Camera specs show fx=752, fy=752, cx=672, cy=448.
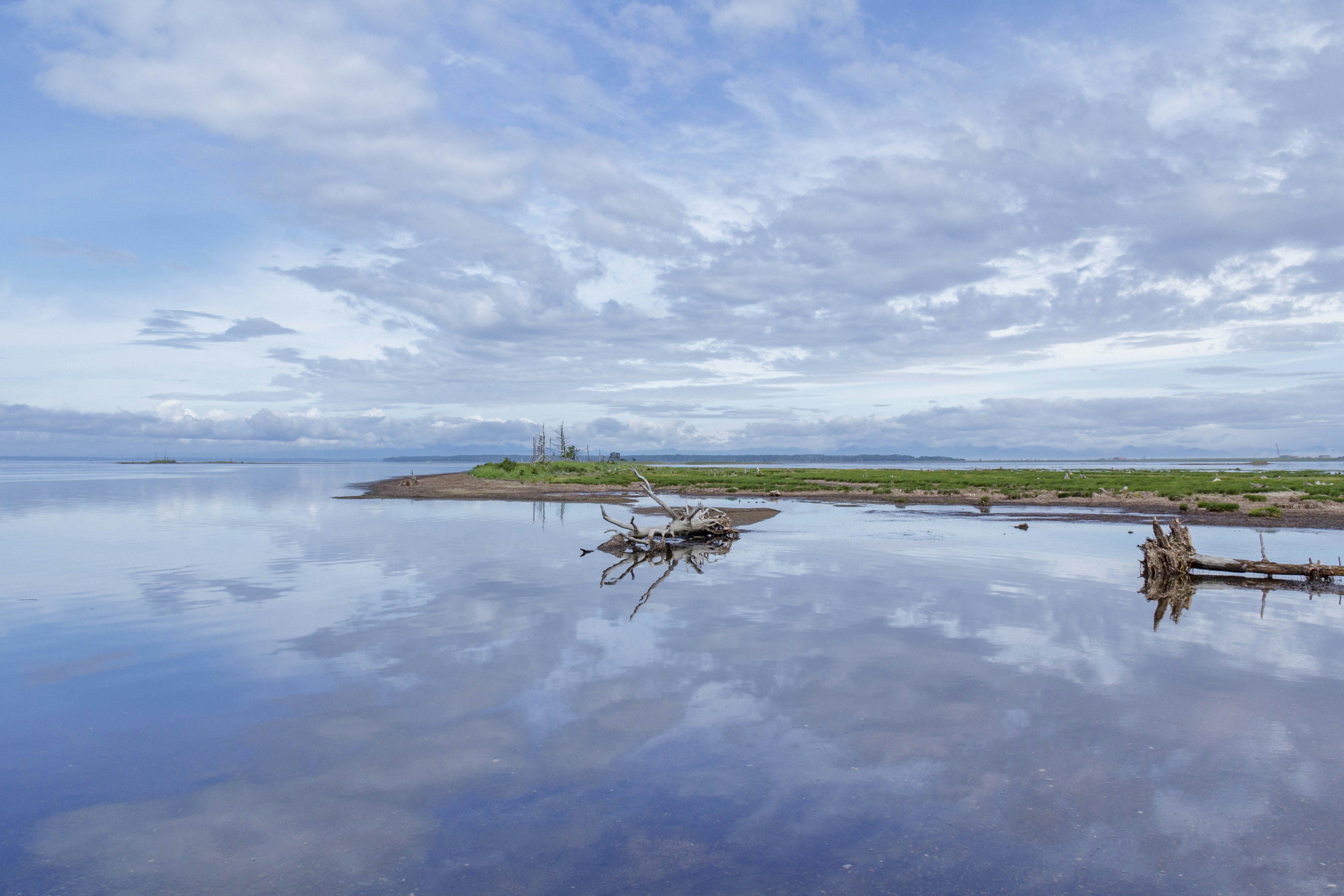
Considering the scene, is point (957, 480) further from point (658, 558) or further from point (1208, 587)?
point (658, 558)

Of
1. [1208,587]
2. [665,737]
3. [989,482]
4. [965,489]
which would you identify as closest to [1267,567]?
[1208,587]

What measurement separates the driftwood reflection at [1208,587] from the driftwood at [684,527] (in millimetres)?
17227

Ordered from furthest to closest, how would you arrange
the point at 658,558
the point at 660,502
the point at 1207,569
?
the point at 660,502 → the point at 658,558 → the point at 1207,569

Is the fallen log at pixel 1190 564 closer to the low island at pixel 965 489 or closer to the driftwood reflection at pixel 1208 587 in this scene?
the driftwood reflection at pixel 1208 587

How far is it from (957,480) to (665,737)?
78.0m

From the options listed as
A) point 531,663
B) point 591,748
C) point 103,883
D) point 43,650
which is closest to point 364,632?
point 531,663

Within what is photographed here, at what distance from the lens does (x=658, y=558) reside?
30.0m

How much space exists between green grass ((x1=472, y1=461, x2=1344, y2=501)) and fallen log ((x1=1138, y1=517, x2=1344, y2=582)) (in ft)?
119

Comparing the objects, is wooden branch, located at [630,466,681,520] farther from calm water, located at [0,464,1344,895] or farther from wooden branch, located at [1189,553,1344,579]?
wooden branch, located at [1189,553,1344,579]

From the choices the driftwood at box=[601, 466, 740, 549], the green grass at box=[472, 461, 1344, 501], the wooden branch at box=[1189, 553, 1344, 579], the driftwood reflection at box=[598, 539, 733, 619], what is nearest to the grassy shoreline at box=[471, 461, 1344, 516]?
the green grass at box=[472, 461, 1344, 501]

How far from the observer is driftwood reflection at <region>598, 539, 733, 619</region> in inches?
987

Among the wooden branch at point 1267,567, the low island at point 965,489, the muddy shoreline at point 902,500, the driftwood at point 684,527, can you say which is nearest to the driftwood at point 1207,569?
the wooden branch at point 1267,567

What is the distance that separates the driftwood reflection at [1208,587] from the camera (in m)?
21.1

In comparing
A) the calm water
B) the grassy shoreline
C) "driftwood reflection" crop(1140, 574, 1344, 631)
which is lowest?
"driftwood reflection" crop(1140, 574, 1344, 631)
